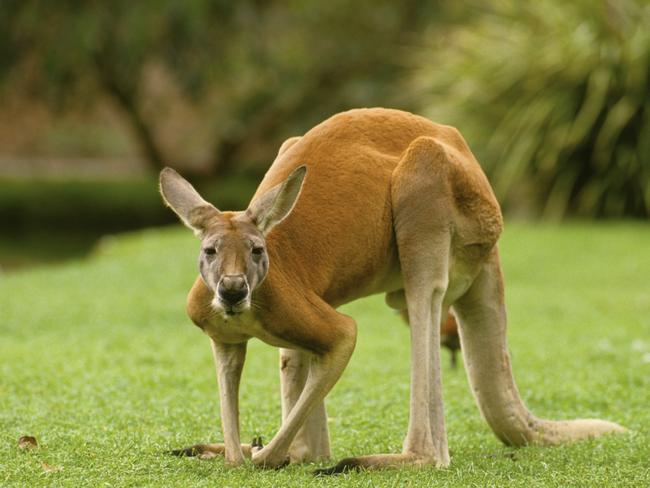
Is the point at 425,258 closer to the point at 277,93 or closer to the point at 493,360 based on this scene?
the point at 493,360

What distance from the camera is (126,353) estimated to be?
7004mm

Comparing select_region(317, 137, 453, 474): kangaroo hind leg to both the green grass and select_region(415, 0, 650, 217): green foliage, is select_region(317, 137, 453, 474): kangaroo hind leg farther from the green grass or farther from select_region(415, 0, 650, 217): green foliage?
select_region(415, 0, 650, 217): green foliage

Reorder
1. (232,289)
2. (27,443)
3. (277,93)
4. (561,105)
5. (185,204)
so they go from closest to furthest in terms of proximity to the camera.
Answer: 1. (232,289)
2. (185,204)
3. (27,443)
4. (561,105)
5. (277,93)

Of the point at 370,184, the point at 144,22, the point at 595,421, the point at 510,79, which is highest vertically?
the point at 144,22

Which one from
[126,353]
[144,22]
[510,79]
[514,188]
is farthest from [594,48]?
[126,353]

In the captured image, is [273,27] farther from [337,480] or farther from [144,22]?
[337,480]

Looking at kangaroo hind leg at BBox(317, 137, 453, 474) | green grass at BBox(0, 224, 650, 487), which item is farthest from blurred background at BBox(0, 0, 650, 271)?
kangaroo hind leg at BBox(317, 137, 453, 474)

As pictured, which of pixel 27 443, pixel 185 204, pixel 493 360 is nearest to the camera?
pixel 185 204

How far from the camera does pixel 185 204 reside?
3.67m

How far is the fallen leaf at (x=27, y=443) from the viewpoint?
4217 mm

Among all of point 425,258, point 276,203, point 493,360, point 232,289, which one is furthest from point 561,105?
point 232,289

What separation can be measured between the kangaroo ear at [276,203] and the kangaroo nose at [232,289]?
299mm

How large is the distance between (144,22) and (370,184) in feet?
44.5

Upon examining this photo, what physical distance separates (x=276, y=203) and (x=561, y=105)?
10120 millimetres
